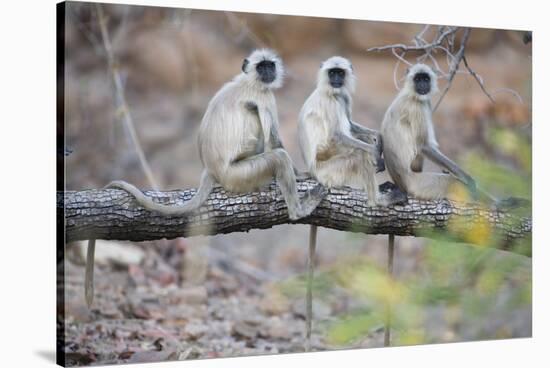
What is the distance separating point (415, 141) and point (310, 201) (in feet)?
3.67

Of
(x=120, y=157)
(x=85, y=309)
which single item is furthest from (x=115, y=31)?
(x=85, y=309)

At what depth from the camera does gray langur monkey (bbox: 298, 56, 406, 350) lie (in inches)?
321

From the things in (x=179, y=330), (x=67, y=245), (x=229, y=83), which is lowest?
(x=179, y=330)

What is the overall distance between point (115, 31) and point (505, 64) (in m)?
3.59

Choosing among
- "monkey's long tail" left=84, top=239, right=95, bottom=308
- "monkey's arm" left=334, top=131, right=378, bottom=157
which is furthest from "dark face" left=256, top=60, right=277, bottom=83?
"monkey's long tail" left=84, top=239, right=95, bottom=308

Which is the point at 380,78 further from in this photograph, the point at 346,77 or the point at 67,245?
the point at 67,245

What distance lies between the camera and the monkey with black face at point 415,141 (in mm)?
8508

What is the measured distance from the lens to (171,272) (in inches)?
327

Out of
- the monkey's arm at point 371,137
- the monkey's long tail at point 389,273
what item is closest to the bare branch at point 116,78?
the monkey's arm at point 371,137

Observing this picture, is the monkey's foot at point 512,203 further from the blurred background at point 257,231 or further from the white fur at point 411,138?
the white fur at point 411,138

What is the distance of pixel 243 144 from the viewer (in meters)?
7.85

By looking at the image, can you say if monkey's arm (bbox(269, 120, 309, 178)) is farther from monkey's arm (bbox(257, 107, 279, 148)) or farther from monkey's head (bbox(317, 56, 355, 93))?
monkey's head (bbox(317, 56, 355, 93))

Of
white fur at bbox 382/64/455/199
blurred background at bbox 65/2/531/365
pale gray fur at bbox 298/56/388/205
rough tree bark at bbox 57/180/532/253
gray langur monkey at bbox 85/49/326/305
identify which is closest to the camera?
rough tree bark at bbox 57/180/532/253

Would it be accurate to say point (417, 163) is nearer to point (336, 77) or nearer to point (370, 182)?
point (370, 182)
